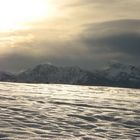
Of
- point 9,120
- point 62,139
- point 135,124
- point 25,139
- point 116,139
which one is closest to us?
point 25,139

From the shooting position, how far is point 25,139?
1438cm

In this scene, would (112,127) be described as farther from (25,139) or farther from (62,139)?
(25,139)

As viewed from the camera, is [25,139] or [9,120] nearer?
[25,139]

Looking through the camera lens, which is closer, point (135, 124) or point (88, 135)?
point (88, 135)

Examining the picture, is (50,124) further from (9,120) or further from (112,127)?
(112,127)

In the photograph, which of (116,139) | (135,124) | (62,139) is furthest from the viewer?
(135,124)

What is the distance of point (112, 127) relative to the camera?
68.0 feet

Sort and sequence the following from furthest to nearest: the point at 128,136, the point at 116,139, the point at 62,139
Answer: the point at 128,136 → the point at 116,139 → the point at 62,139

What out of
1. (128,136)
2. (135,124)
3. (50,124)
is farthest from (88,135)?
(135,124)

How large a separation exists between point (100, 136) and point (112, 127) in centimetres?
359

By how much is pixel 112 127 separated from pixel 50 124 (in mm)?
3400

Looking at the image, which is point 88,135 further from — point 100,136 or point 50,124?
point 50,124

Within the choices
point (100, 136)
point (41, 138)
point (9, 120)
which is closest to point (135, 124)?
point (100, 136)

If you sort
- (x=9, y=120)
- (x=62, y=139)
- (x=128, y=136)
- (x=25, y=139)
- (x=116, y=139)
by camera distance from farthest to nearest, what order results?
(x=9, y=120)
(x=128, y=136)
(x=116, y=139)
(x=62, y=139)
(x=25, y=139)
